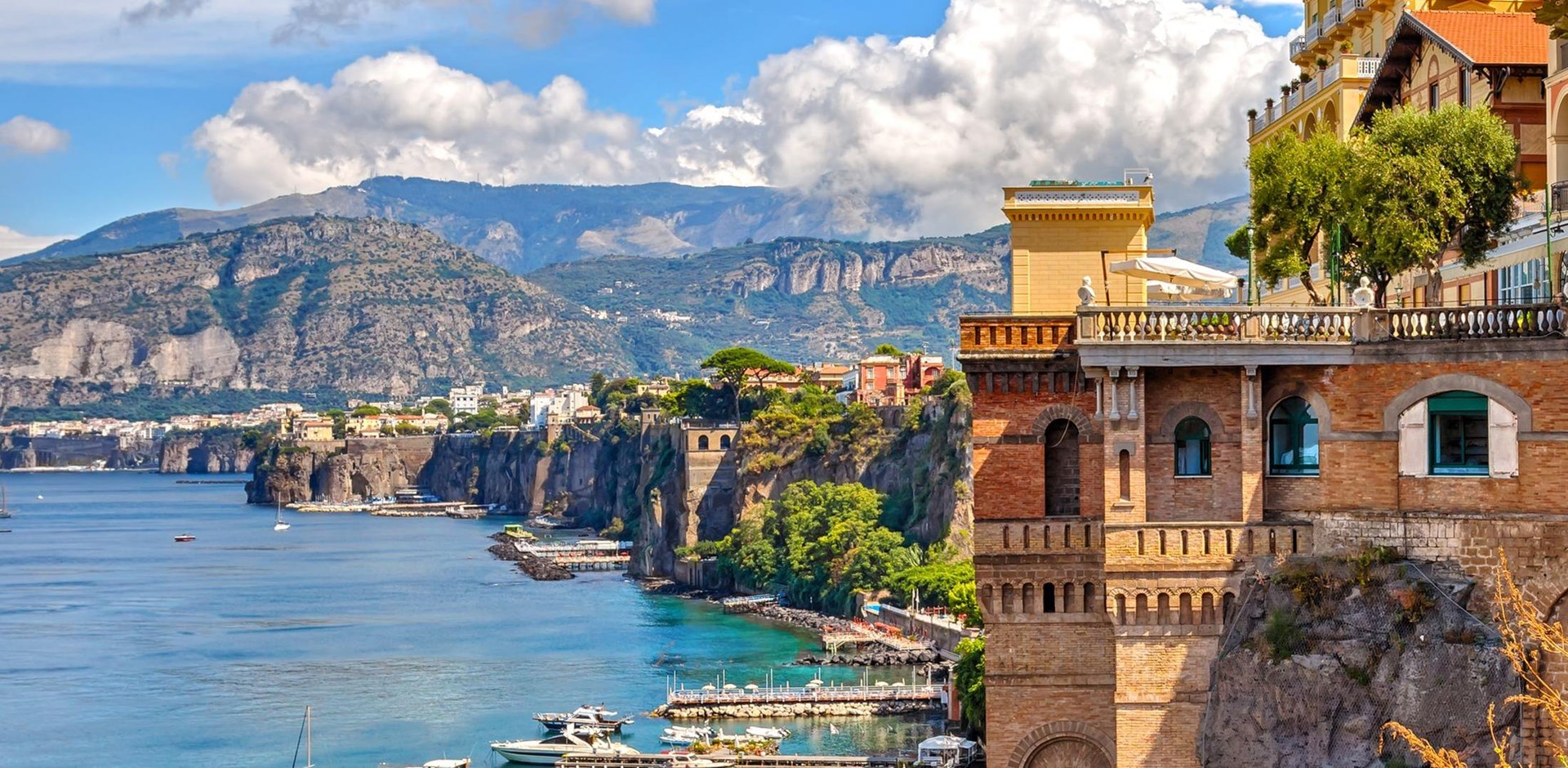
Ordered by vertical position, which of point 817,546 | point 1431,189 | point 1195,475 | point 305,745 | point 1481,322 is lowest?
point 305,745

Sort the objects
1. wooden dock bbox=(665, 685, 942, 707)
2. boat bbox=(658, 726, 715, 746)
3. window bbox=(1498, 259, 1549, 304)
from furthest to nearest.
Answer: wooden dock bbox=(665, 685, 942, 707) → boat bbox=(658, 726, 715, 746) → window bbox=(1498, 259, 1549, 304)

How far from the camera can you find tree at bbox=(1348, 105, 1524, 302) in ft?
123

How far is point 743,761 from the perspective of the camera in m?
90.6

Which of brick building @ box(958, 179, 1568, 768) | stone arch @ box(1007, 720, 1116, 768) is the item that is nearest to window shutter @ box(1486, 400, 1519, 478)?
brick building @ box(958, 179, 1568, 768)

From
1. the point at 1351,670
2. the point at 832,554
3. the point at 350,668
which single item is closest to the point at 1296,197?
the point at 1351,670

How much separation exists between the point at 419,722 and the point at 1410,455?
81.7 m

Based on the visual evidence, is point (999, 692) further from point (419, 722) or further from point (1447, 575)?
point (419, 722)

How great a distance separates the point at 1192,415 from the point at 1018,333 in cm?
433

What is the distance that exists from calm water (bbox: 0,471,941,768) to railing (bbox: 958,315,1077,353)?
60.5 m

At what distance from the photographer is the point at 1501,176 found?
3900 centimetres

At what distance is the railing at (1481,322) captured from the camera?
31.2 m

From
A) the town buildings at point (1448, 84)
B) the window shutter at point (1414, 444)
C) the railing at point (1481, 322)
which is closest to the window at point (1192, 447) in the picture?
the window shutter at point (1414, 444)

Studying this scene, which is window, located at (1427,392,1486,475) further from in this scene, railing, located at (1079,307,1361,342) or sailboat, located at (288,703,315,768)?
sailboat, located at (288,703,315,768)

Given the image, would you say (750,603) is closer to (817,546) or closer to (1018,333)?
(817,546)
